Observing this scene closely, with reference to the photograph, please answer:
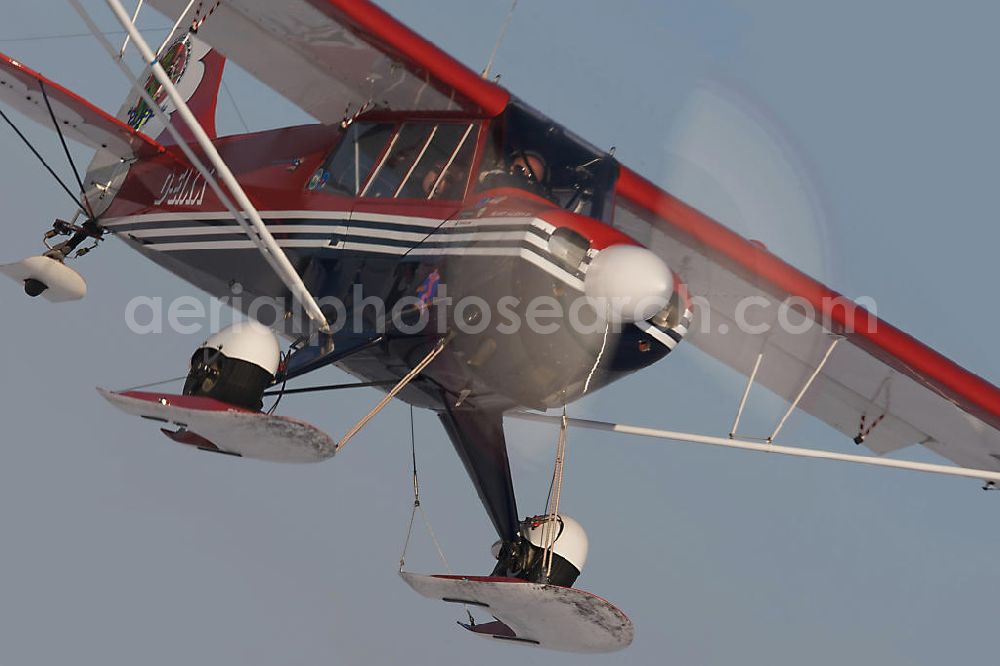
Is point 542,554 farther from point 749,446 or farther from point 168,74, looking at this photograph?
point 168,74

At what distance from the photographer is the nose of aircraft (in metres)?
8.16

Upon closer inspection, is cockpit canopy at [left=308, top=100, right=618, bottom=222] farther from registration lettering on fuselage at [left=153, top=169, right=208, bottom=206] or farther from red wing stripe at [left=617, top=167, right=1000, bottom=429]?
registration lettering on fuselage at [left=153, top=169, right=208, bottom=206]

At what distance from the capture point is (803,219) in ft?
33.0

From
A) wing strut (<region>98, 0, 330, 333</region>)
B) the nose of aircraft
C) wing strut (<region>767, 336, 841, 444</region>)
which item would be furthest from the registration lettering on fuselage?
wing strut (<region>767, 336, 841, 444</region>)

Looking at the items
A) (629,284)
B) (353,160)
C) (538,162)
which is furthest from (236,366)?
(629,284)

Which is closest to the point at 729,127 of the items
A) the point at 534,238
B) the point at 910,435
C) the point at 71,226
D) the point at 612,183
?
the point at 612,183

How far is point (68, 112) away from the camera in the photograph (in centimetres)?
1179

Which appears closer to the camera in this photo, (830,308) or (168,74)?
(830,308)

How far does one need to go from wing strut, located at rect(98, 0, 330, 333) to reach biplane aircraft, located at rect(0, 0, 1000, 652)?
0.02 metres

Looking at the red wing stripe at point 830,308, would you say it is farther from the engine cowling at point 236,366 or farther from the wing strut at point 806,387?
the engine cowling at point 236,366

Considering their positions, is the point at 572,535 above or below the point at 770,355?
below

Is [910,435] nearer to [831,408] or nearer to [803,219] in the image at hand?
[831,408]

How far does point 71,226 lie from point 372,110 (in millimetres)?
3538

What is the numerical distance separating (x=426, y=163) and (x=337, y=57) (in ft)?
4.07
